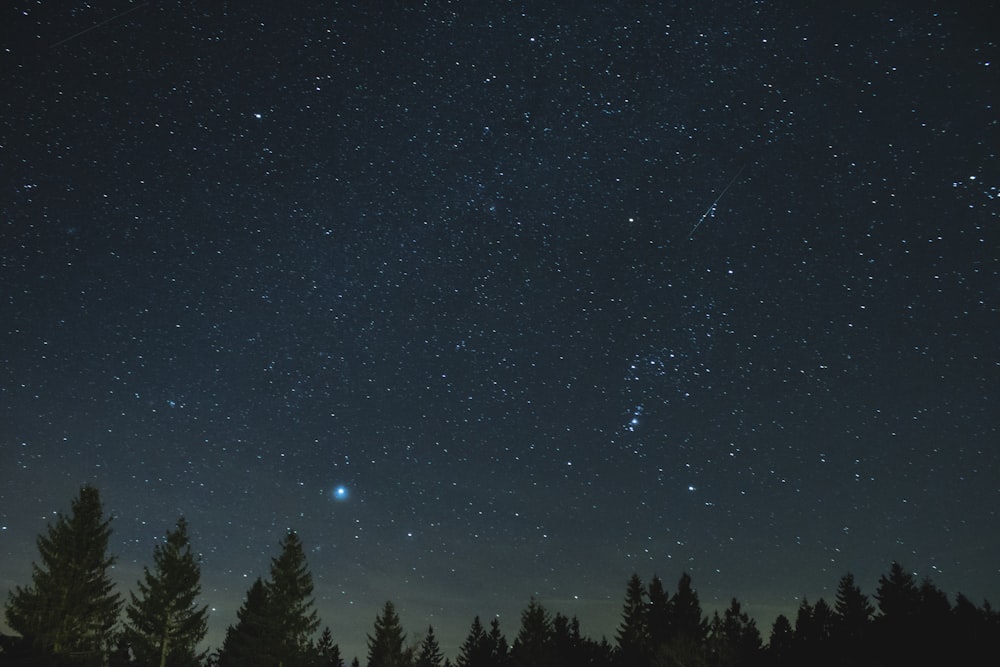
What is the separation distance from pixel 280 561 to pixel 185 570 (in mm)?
5794

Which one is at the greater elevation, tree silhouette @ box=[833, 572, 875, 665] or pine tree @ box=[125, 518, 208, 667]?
tree silhouette @ box=[833, 572, 875, 665]

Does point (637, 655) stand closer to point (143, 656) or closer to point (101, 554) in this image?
point (143, 656)

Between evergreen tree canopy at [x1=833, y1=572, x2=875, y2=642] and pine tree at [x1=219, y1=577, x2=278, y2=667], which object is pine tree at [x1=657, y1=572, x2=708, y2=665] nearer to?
evergreen tree canopy at [x1=833, y1=572, x2=875, y2=642]

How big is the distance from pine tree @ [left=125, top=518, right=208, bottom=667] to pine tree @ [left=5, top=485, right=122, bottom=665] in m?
2.89

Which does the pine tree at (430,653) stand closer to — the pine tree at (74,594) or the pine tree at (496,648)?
the pine tree at (496,648)

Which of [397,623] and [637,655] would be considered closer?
[397,623]

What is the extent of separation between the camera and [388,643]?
54188mm

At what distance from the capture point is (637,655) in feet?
201

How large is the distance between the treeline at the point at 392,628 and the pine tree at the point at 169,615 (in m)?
0.05

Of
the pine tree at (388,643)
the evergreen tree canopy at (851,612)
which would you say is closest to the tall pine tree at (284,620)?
the pine tree at (388,643)

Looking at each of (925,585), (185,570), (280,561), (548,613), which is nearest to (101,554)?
(185,570)

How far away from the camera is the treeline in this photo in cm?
2725

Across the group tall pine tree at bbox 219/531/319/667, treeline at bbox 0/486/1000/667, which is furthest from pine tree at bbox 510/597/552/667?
tall pine tree at bbox 219/531/319/667

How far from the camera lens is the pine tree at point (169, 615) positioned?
102 ft
